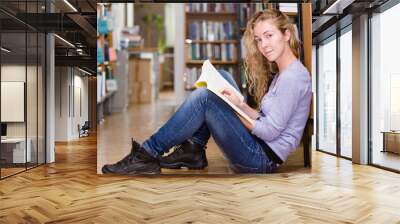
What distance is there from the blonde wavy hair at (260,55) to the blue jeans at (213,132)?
27 cm

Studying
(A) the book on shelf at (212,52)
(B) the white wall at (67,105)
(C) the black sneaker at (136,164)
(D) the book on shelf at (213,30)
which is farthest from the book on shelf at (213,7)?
(C) the black sneaker at (136,164)

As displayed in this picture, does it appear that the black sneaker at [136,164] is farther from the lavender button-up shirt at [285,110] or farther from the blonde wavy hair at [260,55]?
the blonde wavy hair at [260,55]

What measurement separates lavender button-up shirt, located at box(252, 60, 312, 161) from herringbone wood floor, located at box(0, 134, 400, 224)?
0.70 ft

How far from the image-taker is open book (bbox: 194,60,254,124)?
277 cm

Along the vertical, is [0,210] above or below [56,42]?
below

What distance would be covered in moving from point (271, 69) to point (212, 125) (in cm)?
53

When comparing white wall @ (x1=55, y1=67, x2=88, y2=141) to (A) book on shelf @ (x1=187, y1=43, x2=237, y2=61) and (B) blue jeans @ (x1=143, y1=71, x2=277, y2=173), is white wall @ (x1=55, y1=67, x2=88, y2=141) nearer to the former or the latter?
(B) blue jeans @ (x1=143, y1=71, x2=277, y2=173)

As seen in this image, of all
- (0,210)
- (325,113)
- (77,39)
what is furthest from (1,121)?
(325,113)

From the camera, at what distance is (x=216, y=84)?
9.17 ft

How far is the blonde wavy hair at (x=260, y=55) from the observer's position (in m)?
2.89

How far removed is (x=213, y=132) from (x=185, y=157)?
0.24 metres

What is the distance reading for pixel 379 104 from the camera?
3281mm

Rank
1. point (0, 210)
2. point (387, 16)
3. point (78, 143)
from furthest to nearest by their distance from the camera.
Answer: point (387, 16)
point (78, 143)
point (0, 210)

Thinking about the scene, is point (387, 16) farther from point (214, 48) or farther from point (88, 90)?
Answer: point (88, 90)
